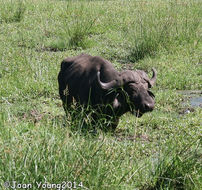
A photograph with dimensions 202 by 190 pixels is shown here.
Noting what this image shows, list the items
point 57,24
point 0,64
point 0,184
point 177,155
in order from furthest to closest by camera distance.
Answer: point 57,24 → point 0,64 → point 177,155 → point 0,184

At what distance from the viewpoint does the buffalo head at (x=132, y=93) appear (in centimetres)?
681

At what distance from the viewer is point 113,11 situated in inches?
674

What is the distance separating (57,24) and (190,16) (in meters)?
4.12

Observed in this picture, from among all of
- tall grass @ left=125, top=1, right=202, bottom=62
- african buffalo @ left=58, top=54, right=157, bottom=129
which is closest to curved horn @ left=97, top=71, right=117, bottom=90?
african buffalo @ left=58, top=54, right=157, bottom=129

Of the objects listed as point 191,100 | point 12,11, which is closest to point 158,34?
point 191,100

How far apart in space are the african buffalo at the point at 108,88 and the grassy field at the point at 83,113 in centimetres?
36

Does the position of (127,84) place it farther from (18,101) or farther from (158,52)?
(158,52)

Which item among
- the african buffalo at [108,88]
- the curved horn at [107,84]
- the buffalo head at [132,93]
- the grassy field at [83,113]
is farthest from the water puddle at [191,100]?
the curved horn at [107,84]

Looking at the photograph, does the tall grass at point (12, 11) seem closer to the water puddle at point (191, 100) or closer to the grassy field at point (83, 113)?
the grassy field at point (83, 113)

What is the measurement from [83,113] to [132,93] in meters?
0.80

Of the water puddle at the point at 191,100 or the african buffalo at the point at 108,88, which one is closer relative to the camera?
the african buffalo at the point at 108,88

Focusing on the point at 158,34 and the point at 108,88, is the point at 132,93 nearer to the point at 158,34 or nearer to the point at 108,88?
the point at 108,88

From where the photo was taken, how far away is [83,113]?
663cm

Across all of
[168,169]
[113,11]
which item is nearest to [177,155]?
[168,169]
